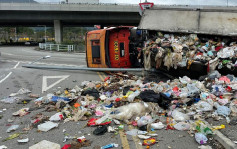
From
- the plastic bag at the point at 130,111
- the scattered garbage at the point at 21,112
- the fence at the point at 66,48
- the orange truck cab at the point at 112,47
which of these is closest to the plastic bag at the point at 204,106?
the plastic bag at the point at 130,111

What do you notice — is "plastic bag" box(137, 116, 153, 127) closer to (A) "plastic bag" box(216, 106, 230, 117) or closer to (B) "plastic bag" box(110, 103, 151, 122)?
(B) "plastic bag" box(110, 103, 151, 122)

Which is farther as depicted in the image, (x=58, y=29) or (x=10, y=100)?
(x=58, y=29)

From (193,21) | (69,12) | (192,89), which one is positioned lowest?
(192,89)

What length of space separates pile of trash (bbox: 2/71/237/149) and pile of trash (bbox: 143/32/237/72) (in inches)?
16.3

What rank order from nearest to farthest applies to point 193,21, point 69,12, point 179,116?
point 179,116 < point 193,21 < point 69,12

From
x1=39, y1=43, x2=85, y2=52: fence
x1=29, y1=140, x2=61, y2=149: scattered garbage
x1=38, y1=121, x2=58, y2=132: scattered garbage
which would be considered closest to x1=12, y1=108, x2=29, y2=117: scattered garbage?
x1=38, y1=121, x2=58, y2=132: scattered garbage

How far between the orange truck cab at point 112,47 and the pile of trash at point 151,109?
3187 millimetres

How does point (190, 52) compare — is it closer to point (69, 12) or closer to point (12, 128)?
point (12, 128)

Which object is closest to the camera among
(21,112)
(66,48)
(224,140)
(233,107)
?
(224,140)

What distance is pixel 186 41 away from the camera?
739 cm

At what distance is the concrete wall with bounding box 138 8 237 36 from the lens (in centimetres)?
683

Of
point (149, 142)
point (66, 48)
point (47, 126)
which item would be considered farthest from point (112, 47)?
point (66, 48)

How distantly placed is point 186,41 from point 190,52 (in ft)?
1.62

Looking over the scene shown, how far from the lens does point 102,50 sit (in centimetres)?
942
